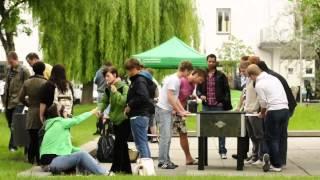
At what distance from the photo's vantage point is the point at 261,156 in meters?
14.1

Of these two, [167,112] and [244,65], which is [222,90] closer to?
[244,65]

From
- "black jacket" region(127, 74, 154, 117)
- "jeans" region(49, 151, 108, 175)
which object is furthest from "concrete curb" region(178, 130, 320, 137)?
"jeans" region(49, 151, 108, 175)

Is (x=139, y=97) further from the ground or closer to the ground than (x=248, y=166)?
further from the ground

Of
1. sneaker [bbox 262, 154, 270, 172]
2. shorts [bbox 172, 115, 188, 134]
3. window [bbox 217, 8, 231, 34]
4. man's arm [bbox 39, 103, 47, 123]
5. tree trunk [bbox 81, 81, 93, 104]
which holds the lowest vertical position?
tree trunk [bbox 81, 81, 93, 104]

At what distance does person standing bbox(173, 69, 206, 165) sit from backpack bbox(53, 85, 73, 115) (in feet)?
6.22

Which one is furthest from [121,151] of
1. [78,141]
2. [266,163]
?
[78,141]

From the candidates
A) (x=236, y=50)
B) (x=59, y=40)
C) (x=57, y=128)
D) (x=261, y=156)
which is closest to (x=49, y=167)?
(x=57, y=128)

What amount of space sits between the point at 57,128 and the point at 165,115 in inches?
98.0

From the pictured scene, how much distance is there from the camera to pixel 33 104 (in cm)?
1344

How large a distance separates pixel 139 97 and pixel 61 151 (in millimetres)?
1470

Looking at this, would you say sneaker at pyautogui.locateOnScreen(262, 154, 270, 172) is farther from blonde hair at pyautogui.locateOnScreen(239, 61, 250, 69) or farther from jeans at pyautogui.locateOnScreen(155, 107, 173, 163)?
blonde hair at pyautogui.locateOnScreen(239, 61, 250, 69)

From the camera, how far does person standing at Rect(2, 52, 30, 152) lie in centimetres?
1511

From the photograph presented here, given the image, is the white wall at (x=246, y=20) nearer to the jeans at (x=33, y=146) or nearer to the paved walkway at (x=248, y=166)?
the paved walkway at (x=248, y=166)

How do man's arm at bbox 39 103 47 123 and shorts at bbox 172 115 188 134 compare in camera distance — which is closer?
man's arm at bbox 39 103 47 123
